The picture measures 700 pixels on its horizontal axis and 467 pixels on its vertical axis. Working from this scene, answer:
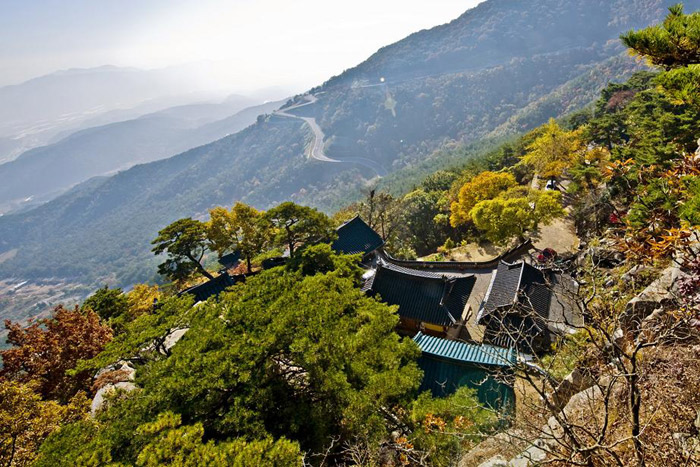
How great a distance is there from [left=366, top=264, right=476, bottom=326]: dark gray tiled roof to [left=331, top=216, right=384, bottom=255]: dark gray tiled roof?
22.4 feet

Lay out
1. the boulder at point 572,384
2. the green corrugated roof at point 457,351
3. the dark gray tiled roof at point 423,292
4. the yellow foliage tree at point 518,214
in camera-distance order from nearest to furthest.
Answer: the boulder at point 572,384 < the green corrugated roof at point 457,351 < the dark gray tiled roof at point 423,292 < the yellow foliage tree at point 518,214

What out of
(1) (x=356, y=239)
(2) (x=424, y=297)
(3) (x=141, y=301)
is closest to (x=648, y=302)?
(2) (x=424, y=297)

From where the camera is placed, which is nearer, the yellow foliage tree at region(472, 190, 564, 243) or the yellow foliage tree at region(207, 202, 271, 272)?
the yellow foliage tree at region(207, 202, 271, 272)

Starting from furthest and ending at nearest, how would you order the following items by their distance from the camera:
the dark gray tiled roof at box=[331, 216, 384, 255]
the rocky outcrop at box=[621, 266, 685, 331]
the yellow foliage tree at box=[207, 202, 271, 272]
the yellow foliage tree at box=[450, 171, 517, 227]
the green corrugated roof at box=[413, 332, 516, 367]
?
the yellow foliage tree at box=[450, 171, 517, 227]
the dark gray tiled roof at box=[331, 216, 384, 255]
the yellow foliage tree at box=[207, 202, 271, 272]
the green corrugated roof at box=[413, 332, 516, 367]
the rocky outcrop at box=[621, 266, 685, 331]

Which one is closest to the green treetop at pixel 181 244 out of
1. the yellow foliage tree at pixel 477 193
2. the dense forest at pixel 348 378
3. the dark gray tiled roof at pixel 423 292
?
the dense forest at pixel 348 378

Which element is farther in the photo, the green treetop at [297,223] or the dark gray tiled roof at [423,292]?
the green treetop at [297,223]

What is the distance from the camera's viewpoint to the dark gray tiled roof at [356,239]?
99.9 ft

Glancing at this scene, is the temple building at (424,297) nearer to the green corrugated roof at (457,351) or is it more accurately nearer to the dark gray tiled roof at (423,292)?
the dark gray tiled roof at (423,292)

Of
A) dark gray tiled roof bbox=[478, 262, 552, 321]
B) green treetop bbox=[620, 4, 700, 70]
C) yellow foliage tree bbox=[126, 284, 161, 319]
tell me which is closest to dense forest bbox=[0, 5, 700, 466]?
green treetop bbox=[620, 4, 700, 70]

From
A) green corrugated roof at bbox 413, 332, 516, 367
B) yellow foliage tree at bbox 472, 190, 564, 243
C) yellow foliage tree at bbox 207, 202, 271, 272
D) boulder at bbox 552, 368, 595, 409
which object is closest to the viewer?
boulder at bbox 552, 368, 595, 409

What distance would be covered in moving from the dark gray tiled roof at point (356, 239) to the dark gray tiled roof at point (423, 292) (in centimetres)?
683

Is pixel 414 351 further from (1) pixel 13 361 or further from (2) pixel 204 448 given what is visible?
(1) pixel 13 361

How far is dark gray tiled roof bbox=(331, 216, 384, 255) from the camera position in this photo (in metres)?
30.4

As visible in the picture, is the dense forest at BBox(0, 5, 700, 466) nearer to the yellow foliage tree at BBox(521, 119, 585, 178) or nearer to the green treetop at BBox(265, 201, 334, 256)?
the green treetop at BBox(265, 201, 334, 256)
